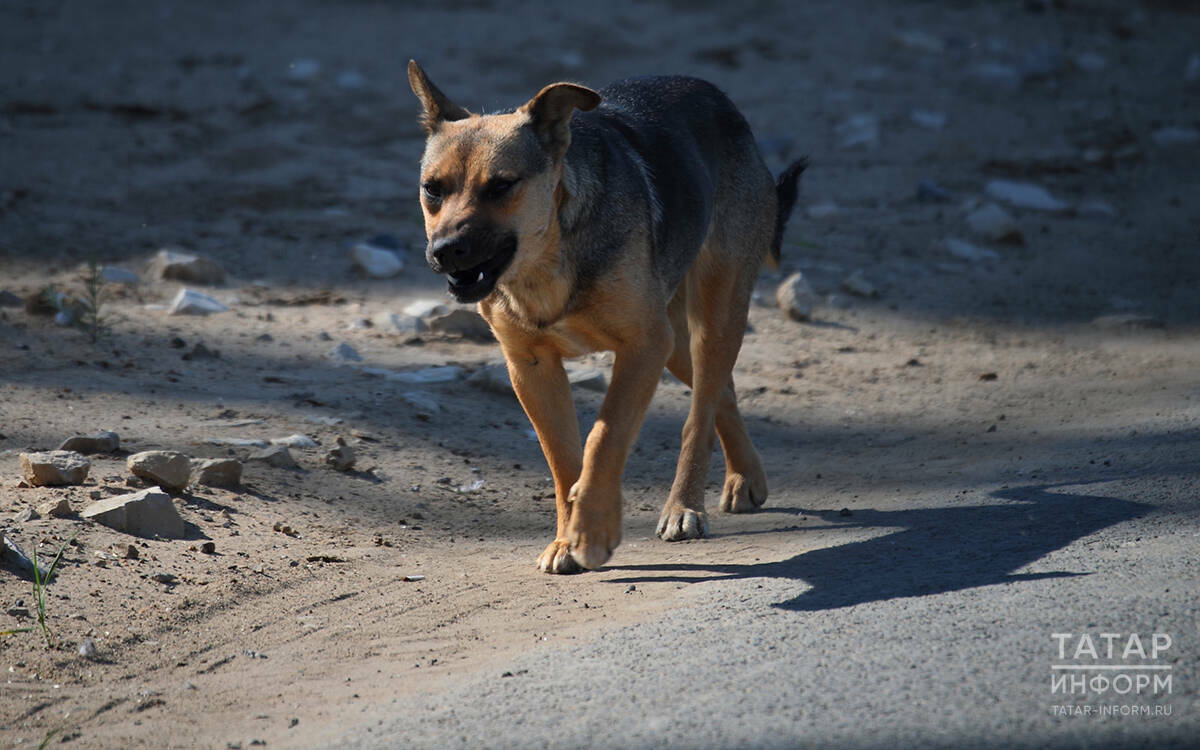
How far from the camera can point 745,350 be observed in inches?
344

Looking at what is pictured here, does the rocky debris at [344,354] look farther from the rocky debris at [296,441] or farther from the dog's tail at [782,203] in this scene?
the dog's tail at [782,203]

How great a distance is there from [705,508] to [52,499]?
2.98m

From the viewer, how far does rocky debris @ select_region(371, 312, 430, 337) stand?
835 cm

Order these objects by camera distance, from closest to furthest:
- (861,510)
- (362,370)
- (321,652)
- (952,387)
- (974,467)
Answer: (321,652) < (861,510) < (974,467) < (362,370) < (952,387)

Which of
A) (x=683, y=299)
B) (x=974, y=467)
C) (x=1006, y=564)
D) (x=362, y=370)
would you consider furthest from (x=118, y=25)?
(x=1006, y=564)

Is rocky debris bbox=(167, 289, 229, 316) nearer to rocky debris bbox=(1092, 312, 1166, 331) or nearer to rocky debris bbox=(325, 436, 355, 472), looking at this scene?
rocky debris bbox=(325, 436, 355, 472)

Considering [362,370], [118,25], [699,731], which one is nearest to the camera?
[699,731]

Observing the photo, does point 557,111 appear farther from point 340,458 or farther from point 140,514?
point 140,514

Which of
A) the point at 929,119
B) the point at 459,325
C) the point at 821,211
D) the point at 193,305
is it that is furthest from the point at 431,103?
the point at 929,119

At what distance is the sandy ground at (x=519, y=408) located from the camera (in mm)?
4109

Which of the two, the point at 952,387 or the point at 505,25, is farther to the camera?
the point at 505,25

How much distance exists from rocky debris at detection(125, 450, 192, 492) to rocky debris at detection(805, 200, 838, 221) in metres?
7.02

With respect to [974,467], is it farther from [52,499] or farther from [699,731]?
[52,499]

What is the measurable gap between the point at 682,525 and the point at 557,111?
1.95 m
